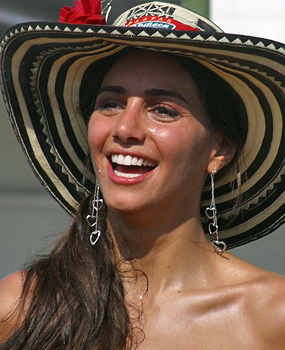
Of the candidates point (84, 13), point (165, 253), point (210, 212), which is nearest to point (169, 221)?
point (165, 253)

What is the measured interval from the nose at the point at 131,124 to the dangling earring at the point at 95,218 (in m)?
0.32

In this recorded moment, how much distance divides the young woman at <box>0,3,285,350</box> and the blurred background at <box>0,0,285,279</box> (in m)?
0.99

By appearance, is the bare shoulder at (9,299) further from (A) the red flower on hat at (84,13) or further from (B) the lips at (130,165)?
(A) the red flower on hat at (84,13)

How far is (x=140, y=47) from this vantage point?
7.16ft

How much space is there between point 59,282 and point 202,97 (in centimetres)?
81

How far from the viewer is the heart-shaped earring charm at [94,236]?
7.94ft

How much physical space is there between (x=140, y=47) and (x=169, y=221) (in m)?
0.61

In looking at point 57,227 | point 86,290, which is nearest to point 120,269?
point 86,290

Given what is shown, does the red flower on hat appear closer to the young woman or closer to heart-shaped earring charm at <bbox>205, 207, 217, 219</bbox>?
the young woman

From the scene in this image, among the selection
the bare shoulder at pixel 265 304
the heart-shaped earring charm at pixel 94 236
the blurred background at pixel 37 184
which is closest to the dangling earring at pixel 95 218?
the heart-shaped earring charm at pixel 94 236

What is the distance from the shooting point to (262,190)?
2.56 meters

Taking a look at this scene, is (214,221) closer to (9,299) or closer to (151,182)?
(151,182)

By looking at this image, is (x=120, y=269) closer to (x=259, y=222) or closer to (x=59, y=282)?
(x=59, y=282)

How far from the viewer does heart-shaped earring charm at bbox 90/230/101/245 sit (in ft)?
7.94
